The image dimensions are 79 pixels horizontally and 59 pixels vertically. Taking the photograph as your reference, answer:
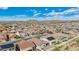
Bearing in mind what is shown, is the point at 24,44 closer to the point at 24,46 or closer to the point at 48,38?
the point at 24,46

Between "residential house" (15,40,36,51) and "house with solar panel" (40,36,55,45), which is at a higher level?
"house with solar panel" (40,36,55,45)

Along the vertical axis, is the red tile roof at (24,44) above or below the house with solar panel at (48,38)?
below

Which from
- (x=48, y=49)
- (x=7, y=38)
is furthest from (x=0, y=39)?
(x=48, y=49)

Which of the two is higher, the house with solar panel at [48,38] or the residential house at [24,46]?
the house with solar panel at [48,38]

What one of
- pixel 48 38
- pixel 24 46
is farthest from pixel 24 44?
pixel 48 38

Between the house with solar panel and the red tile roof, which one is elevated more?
the house with solar panel
